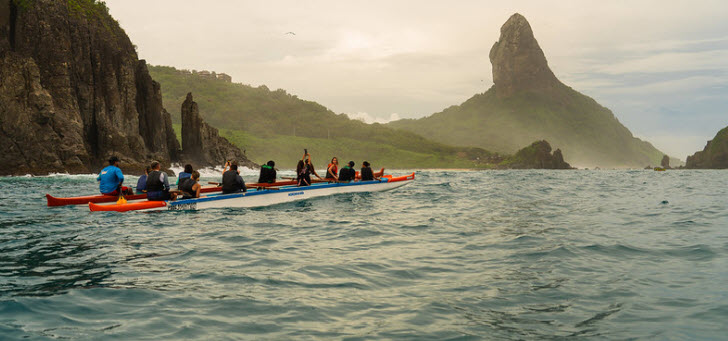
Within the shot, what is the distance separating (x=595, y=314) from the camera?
659 centimetres

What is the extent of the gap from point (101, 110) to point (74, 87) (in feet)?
14.2

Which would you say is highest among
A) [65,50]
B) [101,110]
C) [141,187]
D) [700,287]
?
[65,50]

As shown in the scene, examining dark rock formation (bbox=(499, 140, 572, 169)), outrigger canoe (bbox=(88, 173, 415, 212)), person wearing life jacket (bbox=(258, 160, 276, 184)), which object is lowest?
outrigger canoe (bbox=(88, 173, 415, 212))

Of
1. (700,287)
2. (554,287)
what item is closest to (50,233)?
(554,287)

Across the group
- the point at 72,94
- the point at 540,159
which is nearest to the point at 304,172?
the point at 72,94

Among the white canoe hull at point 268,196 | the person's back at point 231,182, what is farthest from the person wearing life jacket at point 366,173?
the person's back at point 231,182

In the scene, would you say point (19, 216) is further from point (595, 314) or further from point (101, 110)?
point (101, 110)

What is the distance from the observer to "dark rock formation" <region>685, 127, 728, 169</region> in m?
148

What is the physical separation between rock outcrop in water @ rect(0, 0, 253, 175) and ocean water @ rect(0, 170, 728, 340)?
4893 cm

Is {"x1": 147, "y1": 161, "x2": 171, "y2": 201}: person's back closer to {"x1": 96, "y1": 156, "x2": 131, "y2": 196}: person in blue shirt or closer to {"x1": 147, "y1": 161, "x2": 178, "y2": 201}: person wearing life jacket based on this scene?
{"x1": 147, "y1": 161, "x2": 178, "y2": 201}: person wearing life jacket

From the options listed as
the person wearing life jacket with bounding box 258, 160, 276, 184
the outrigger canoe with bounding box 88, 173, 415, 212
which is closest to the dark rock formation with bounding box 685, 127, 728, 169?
the outrigger canoe with bounding box 88, 173, 415, 212

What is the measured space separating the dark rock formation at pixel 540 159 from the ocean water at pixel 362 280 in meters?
153

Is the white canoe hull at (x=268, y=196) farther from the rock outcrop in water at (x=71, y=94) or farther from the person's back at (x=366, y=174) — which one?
the rock outcrop in water at (x=71, y=94)

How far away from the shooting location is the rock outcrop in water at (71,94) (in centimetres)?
5612
